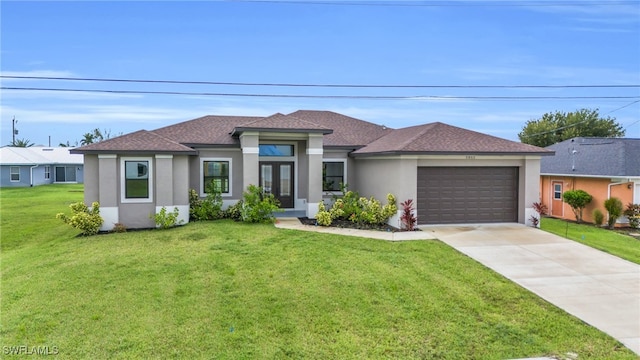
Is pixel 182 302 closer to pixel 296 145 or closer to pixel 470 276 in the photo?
pixel 470 276

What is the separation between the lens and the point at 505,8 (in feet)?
59.5

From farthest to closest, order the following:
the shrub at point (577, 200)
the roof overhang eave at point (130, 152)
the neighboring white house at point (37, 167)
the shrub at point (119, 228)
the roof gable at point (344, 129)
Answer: the neighboring white house at point (37, 167) → the shrub at point (577, 200) → the roof gable at point (344, 129) → the shrub at point (119, 228) → the roof overhang eave at point (130, 152)

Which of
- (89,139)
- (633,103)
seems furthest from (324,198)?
(89,139)

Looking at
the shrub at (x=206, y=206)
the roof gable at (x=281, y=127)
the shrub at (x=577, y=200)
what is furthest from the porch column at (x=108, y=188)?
the shrub at (x=577, y=200)

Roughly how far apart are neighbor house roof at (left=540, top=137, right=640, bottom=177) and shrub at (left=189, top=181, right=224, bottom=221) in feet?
59.8

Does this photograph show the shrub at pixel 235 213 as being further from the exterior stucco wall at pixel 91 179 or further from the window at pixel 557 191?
the window at pixel 557 191

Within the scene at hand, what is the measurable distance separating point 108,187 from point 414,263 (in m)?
10.9

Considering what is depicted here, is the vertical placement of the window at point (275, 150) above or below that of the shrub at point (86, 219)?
above

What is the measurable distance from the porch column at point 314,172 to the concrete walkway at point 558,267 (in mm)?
1652

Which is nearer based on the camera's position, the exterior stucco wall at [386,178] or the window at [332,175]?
the exterior stucco wall at [386,178]

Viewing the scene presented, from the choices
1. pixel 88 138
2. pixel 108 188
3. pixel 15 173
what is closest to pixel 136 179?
pixel 108 188

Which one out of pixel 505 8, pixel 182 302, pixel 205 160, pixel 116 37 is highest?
pixel 505 8

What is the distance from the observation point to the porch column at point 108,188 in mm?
14008

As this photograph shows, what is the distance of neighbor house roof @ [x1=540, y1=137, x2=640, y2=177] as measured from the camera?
63.1ft
